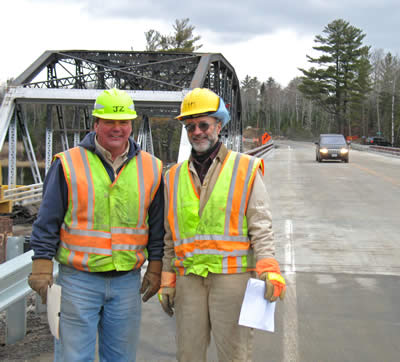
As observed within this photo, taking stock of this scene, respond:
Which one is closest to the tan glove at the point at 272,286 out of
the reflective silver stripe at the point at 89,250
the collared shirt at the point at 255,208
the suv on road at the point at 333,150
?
the collared shirt at the point at 255,208

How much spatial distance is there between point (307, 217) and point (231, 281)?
8473 millimetres

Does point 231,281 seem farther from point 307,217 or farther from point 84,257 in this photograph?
point 307,217

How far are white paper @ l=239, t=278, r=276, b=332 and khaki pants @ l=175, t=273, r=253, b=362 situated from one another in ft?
0.40

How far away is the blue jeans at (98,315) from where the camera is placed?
310 cm

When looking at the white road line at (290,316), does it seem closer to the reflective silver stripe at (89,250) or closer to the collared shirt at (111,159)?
the reflective silver stripe at (89,250)

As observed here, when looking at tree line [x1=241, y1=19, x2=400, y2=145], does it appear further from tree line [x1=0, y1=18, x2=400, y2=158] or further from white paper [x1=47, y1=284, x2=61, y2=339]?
white paper [x1=47, y1=284, x2=61, y2=339]

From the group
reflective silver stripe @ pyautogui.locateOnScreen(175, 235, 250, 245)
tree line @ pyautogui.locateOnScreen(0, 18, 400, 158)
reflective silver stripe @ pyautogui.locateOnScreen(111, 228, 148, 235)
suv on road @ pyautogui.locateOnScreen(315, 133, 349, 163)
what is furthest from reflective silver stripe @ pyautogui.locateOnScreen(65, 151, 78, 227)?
tree line @ pyautogui.locateOnScreen(0, 18, 400, 158)

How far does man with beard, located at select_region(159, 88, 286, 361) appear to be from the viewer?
2988 mm

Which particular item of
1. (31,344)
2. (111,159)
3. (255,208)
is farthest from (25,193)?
(255,208)

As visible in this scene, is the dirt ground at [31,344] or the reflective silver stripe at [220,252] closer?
the reflective silver stripe at [220,252]

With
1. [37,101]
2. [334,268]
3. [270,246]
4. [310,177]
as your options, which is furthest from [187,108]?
[310,177]

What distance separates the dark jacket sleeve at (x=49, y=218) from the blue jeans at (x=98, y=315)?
0.72ft

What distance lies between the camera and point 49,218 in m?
3.12

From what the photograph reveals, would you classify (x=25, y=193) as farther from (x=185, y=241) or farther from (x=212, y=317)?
(x=212, y=317)
